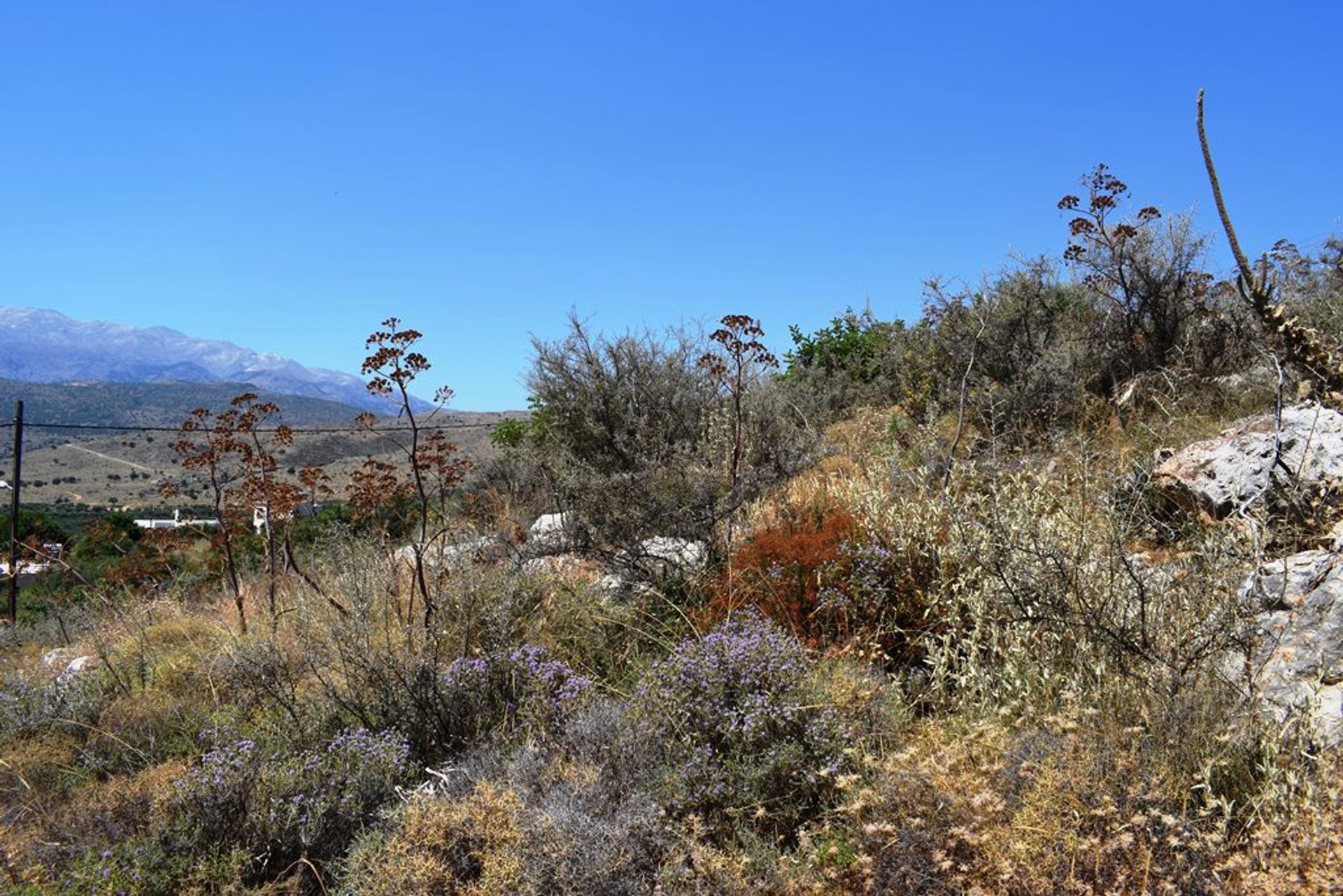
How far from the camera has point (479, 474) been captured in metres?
12.2

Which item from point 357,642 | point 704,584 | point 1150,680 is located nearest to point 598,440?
point 704,584

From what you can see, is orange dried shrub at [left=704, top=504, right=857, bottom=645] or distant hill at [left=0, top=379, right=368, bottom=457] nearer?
orange dried shrub at [left=704, top=504, right=857, bottom=645]

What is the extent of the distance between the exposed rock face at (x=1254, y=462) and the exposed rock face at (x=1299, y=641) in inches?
32.6

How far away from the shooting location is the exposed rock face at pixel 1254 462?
438cm

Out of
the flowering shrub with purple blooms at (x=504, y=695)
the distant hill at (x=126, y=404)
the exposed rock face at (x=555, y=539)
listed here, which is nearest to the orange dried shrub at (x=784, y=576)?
the flowering shrub with purple blooms at (x=504, y=695)

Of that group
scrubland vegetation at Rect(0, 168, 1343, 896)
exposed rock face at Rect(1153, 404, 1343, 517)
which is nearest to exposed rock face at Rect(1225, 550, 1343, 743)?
scrubland vegetation at Rect(0, 168, 1343, 896)

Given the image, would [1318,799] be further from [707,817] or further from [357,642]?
[357,642]

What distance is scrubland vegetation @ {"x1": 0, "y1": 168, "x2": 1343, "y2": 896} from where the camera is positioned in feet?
8.57

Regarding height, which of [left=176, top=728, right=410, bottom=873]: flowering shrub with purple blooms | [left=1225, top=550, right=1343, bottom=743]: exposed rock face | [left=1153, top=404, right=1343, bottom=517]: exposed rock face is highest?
[left=1153, top=404, right=1343, bottom=517]: exposed rock face

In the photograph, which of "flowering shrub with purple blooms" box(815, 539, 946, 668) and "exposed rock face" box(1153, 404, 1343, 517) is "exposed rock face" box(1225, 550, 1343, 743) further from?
"flowering shrub with purple blooms" box(815, 539, 946, 668)

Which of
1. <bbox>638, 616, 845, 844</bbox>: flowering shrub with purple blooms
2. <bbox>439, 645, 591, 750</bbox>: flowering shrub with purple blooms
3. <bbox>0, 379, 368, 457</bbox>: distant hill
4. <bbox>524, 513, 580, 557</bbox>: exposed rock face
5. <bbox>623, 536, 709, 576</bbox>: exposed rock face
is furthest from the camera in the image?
<bbox>0, 379, 368, 457</bbox>: distant hill

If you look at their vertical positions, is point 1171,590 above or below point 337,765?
above

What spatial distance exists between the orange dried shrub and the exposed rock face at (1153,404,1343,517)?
1.90 m

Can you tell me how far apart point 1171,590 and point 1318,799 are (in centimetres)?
108
